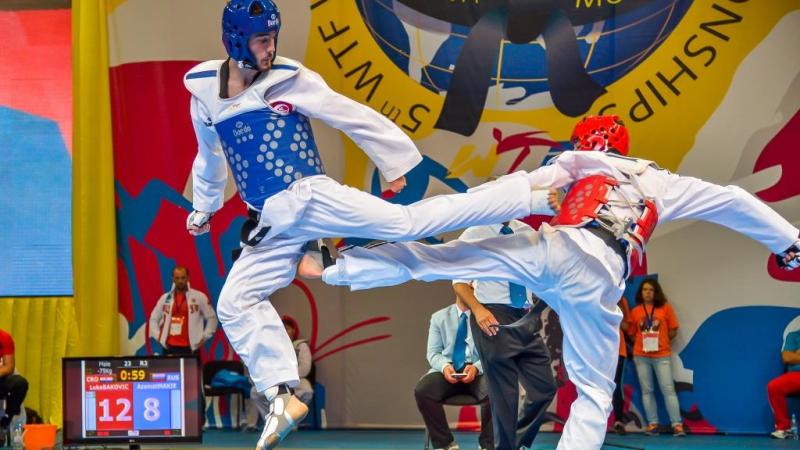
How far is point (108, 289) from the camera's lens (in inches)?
410

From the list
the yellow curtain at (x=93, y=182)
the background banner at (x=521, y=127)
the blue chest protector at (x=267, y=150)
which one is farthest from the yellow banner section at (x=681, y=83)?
the blue chest protector at (x=267, y=150)

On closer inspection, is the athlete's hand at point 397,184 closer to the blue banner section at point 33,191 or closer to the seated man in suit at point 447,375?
the seated man in suit at point 447,375

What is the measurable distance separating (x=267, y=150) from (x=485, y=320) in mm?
1880

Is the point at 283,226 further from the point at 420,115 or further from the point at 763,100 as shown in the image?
the point at 763,100

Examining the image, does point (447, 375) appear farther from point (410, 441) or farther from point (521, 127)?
point (521, 127)

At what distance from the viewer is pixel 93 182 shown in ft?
34.3

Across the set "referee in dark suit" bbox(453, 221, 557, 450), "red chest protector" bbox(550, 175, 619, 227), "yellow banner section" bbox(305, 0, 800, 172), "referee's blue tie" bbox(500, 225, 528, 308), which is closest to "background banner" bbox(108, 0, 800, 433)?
"yellow banner section" bbox(305, 0, 800, 172)

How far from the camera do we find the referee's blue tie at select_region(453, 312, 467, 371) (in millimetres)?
7762

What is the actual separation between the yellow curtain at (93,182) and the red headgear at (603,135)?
6.63m

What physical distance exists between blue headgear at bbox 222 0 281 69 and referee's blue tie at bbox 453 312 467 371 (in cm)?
364

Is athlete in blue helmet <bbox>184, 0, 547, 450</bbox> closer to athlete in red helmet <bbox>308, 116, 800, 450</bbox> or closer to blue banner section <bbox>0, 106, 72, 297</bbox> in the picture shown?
athlete in red helmet <bbox>308, 116, 800, 450</bbox>

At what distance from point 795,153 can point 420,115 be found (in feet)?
11.4

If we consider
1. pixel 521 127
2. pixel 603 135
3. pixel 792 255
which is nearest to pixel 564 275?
pixel 603 135

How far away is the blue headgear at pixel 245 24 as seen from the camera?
452 cm
